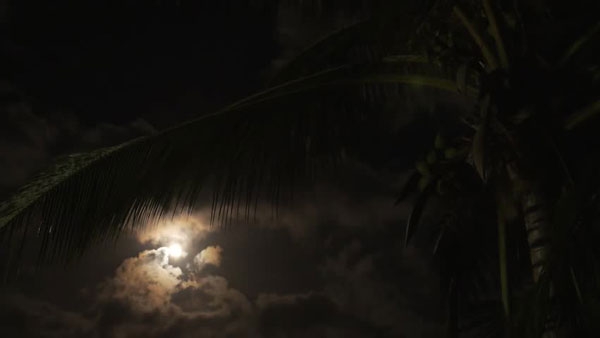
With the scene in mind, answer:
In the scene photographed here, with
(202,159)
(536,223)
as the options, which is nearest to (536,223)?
(536,223)

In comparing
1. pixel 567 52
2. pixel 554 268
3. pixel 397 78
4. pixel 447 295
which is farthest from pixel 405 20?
pixel 447 295

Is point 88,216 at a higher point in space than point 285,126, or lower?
lower

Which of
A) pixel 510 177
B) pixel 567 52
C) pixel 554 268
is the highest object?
pixel 567 52

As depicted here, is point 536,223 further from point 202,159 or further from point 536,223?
point 202,159

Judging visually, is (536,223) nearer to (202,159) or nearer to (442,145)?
(442,145)

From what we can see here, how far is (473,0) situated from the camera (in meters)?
3.06

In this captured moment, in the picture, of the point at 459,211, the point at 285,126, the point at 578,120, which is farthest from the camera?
the point at 459,211

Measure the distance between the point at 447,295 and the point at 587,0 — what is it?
3367mm

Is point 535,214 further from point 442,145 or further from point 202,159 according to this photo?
point 202,159

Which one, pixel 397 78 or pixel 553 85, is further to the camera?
pixel 397 78

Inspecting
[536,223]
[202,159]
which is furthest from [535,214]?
[202,159]

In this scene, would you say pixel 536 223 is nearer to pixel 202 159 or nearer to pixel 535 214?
pixel 535 214

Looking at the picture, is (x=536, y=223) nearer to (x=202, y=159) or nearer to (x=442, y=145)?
(x=442, y=145)

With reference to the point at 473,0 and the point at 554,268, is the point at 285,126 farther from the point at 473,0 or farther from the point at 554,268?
the point at 554,268
